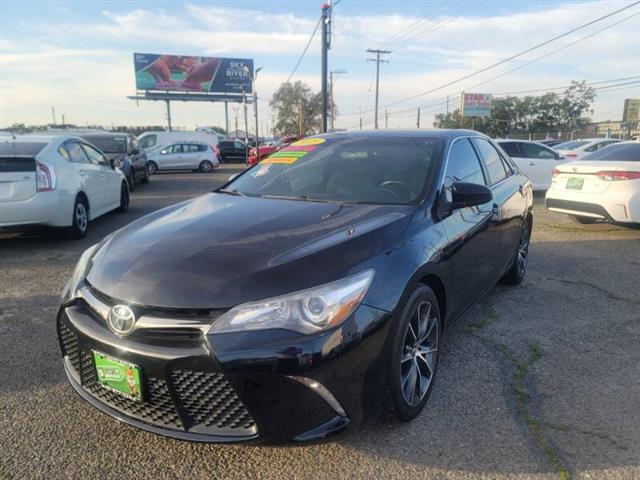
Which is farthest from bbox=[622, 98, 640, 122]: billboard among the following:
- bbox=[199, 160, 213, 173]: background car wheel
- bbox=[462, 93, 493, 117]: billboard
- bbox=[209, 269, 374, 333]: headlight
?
bbox=[209, 269, 374, 333]: headlight

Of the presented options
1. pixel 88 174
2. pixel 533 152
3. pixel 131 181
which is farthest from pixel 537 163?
pixel 131 181

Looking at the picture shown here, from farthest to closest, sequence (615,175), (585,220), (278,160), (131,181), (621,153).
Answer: (131,181)
(585,220)
(621,153)
(615,175)
(278,160)

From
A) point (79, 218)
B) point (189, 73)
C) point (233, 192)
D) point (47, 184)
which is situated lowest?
point (79, 218)

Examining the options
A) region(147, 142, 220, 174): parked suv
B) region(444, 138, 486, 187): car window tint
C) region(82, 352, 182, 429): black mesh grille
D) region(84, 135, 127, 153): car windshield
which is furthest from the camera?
region(147, 142, 220, 174): parked suv

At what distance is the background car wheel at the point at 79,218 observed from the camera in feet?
21.8

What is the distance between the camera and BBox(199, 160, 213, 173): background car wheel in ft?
72.2

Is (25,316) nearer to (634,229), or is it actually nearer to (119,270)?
(119,270)

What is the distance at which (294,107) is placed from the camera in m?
78.8

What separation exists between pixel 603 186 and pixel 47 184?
7.45 metres

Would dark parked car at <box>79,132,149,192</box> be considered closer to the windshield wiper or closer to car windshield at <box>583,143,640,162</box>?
the windshield wiper

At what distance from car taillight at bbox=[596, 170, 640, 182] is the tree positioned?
230 feet

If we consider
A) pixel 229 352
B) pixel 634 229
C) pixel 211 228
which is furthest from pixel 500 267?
pixel 634 229

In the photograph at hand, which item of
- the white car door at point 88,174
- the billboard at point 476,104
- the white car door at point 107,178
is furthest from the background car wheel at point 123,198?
the billboard at point 476,104

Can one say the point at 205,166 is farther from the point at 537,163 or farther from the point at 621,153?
the point at 621,153
